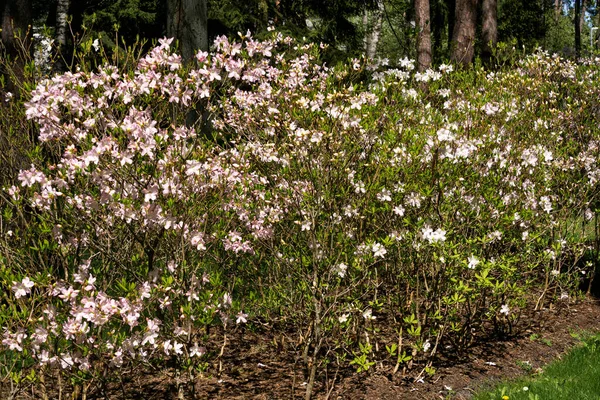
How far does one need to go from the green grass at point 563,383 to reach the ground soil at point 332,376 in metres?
0.18

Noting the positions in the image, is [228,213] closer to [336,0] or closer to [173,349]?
[173,349]

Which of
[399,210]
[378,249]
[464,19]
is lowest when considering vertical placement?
[378,249]

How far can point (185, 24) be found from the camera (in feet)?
23.7

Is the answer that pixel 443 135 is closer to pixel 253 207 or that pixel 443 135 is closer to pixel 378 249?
pixel 378 249

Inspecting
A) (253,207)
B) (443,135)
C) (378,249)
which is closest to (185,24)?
(253,207)

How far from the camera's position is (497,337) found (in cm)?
615

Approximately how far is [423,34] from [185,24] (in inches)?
167

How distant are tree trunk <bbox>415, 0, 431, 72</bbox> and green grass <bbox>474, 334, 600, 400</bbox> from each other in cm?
502

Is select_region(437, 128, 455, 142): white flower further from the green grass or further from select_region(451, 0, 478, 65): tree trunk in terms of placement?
select_region(451, 0, 478, 65): tree trunk

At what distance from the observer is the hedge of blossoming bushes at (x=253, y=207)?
3717 millimetres

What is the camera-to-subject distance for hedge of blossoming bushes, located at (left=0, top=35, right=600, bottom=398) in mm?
3717

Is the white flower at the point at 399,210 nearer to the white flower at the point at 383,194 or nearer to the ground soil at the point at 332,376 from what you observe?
the white flower at the point at 383,194

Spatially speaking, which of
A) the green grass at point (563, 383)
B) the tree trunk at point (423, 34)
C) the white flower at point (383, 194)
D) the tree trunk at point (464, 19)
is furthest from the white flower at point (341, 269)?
the tree trunk at point (464, 19)

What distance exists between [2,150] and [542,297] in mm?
5192
